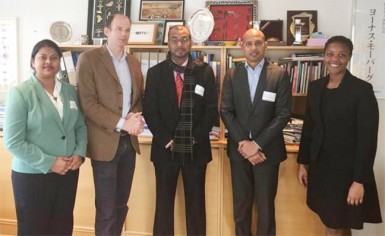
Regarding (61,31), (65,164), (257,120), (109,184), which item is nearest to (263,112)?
(257,120)

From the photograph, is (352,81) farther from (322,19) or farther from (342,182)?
(322,19)

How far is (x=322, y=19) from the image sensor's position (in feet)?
9.64

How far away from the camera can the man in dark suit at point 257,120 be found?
2.25m

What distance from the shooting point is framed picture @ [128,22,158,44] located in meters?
2.96

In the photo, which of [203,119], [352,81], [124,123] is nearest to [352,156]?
[352,81]

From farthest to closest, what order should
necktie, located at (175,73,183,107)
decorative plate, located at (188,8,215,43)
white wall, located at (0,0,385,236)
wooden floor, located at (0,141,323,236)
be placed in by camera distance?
1. white wall, located at (0,0,385,236)
2. decorative plate, located at (188,8,215,43)
3. wooden floor, located at (0,141,323,236)
4. necktie, located at (175,73,183,107)

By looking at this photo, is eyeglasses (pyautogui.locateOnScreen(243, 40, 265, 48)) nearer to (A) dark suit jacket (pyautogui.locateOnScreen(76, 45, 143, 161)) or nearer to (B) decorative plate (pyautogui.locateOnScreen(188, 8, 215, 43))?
(B) decorative plate (pyautogui.locateOnScreen(188, 8, 215, 43))

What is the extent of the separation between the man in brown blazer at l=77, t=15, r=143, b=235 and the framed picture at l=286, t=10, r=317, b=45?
146cm

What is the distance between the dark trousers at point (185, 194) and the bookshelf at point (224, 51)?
0.50 m

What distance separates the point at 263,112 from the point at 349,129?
1.74 ft

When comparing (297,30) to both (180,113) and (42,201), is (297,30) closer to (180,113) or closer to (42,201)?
(180,113)

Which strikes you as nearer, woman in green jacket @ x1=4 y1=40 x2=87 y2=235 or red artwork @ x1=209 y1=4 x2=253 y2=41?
woman in green jacket @ x1=4 y1=40 x2=87 y2=235

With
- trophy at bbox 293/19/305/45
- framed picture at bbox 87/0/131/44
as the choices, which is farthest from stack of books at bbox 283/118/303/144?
framed picture at bbox 87/0/131/44

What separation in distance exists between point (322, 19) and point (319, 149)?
138cm
